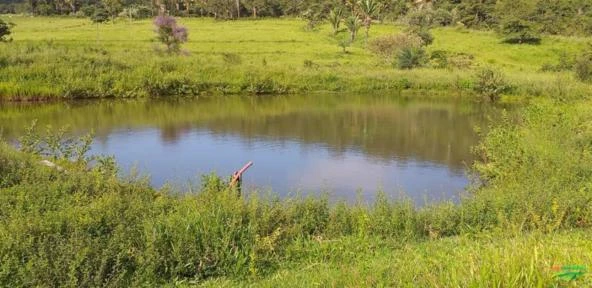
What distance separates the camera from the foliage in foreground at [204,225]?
5.83 meters

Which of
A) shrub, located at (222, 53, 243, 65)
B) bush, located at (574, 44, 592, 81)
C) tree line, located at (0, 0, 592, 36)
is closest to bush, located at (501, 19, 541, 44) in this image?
tree line, located at (0, 0, 592, 36)

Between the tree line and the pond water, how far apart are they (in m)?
29.9

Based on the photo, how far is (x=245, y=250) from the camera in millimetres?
6570

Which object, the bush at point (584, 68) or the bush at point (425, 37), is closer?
the bush at point (584, 68)

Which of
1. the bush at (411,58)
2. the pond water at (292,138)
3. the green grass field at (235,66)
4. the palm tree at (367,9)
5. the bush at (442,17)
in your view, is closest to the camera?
the pond water at (292,138)

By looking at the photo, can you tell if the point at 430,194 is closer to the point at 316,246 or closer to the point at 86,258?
the point at 316,246

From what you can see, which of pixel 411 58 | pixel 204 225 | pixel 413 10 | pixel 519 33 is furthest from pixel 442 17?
pixel 204 225

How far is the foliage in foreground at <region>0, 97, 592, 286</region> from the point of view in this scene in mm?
5828

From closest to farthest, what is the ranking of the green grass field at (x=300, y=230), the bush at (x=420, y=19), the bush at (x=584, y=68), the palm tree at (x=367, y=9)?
the green grass field at (x=300, y=230) → the bush at (x=584, y=68) → the palm tree at (x=367, y=9) → the bush at (x=420, y=19)

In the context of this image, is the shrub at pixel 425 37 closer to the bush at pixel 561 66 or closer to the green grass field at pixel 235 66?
the green grass field at pixel 235 66

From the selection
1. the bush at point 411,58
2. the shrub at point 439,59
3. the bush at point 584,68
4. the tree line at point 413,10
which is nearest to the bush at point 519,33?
the tree line at point 413,10

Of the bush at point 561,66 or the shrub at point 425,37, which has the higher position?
the shrub at point 425,37

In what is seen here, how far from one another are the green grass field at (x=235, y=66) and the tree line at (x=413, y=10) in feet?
25.1

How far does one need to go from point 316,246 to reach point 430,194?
6.54 m
